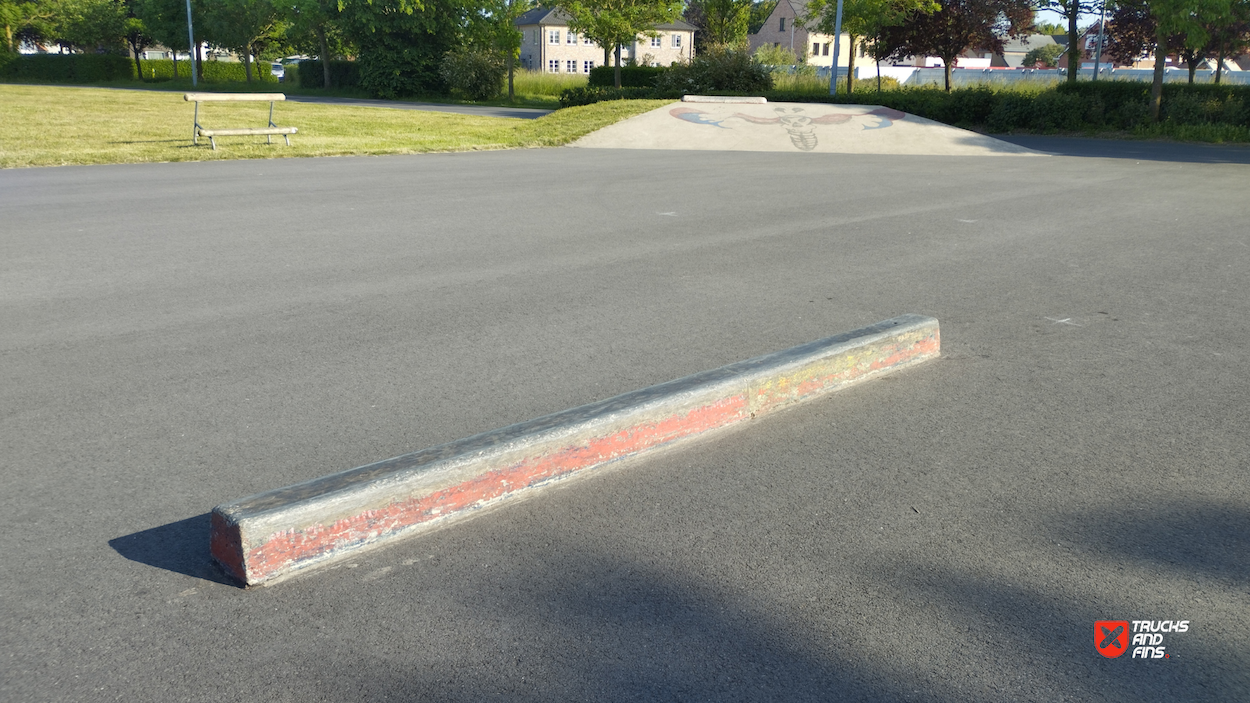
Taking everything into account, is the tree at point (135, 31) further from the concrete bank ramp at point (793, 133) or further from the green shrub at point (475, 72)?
the concrete bank ramp at point (793, 133)

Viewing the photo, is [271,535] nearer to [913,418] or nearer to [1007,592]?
[1007,592]

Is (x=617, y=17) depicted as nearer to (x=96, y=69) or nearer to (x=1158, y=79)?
(x=1158, y=79)

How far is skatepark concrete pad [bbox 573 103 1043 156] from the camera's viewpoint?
Answer: 19891 millimetres

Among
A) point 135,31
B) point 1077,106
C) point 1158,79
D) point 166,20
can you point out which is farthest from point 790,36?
point 1158,79

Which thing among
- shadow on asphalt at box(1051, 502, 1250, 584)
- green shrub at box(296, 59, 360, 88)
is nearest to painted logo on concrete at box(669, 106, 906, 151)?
shadow on asphalt at box(1051, 502, 1250, 584)

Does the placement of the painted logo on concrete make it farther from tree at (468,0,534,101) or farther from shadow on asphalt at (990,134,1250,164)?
tree at (468,0,534,101)

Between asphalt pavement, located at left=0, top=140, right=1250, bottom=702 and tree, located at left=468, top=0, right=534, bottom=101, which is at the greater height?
tree, located at left=468, top=0, right=534, bottom=101

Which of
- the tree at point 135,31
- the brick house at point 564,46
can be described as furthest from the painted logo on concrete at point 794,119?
the brick house at point 564,46

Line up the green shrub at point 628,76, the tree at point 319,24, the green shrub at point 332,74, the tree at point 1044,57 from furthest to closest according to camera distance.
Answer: the tree at point 1044,57 < the green shrub at point 332,74 < the tree at point 319,24 < the green shrub at point 628,76

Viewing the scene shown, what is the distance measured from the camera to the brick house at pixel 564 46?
8106cm

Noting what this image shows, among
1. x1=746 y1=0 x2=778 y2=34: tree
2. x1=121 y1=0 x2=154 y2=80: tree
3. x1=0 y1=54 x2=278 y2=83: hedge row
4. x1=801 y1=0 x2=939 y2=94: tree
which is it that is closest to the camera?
x1=801 y1=0 x2=939 y2=94: tree

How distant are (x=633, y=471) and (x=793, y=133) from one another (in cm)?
1864

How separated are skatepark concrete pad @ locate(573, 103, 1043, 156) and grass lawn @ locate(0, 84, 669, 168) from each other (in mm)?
1113

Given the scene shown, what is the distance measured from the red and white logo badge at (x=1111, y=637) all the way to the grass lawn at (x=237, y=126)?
1551cm
